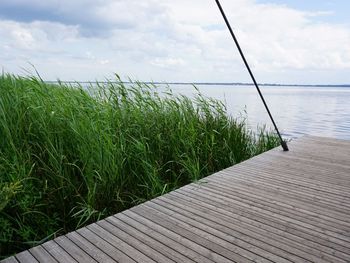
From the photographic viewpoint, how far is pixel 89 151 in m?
2.39

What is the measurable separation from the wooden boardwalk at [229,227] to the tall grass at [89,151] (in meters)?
0.34

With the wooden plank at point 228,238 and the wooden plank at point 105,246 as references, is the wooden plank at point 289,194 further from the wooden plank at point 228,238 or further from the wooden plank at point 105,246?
the wooden plank at point 105,246

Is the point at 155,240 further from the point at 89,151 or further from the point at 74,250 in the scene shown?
the point at 89,151

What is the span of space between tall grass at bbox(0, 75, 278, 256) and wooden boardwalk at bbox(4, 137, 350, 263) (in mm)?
340

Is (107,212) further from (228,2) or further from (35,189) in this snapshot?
(228,2)

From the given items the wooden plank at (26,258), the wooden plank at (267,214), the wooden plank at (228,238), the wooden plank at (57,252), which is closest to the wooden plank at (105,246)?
the wooden plank at (57,252)

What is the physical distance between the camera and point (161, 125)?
3.37 metres

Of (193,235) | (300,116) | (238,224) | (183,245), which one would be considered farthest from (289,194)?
(300,116)

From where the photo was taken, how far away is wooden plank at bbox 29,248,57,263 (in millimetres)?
1435

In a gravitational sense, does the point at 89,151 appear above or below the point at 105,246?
above

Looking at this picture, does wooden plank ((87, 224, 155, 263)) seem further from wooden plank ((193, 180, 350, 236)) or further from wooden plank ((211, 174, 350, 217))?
wooden plank ((211, 174, 350, 217))

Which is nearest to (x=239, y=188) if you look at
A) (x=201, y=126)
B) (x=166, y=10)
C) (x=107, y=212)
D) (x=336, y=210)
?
(x=336, y=210)

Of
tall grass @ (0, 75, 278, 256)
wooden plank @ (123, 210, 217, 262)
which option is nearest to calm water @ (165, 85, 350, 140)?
tall grass @ (0, 75, 278, 256)

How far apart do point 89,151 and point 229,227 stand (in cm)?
129
